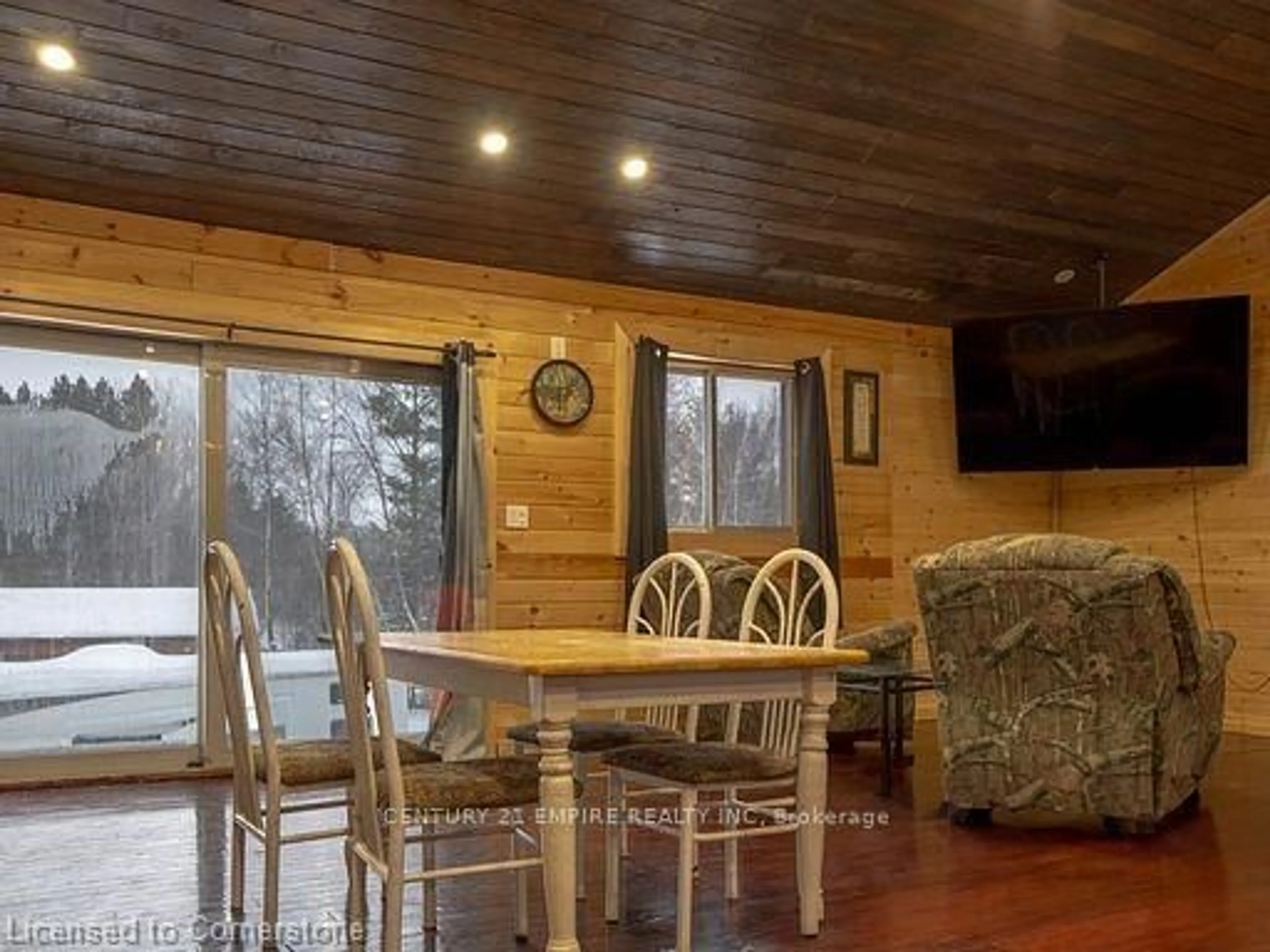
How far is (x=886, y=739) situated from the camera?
198 inches

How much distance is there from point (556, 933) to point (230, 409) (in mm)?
3708

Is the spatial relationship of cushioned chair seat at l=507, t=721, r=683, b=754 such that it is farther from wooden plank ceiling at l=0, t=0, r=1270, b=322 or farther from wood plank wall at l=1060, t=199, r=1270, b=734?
wood plank wall at l=1060, t=199, r=1270, b=734

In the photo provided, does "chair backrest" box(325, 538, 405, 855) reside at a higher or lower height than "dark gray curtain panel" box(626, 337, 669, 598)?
lower

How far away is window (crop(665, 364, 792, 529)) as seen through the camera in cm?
685

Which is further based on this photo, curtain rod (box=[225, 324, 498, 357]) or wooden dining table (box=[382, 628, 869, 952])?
curtain rod (box=[225, 324, 498, 357])

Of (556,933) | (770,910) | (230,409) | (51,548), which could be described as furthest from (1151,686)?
(51,548)

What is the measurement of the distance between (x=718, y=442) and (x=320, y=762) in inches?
167

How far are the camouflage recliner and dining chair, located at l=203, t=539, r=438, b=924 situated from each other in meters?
2.15

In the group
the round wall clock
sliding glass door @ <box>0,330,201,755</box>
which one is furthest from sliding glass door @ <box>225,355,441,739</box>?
the round wall clock

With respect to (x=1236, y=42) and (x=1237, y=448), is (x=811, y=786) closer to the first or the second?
(x=1236, y=42)

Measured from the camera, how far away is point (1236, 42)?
5.41m

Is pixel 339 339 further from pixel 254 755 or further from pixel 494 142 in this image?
pixel 254 755

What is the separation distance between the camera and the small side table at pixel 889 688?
199 inches

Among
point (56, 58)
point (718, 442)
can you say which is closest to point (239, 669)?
point (56, 58)
